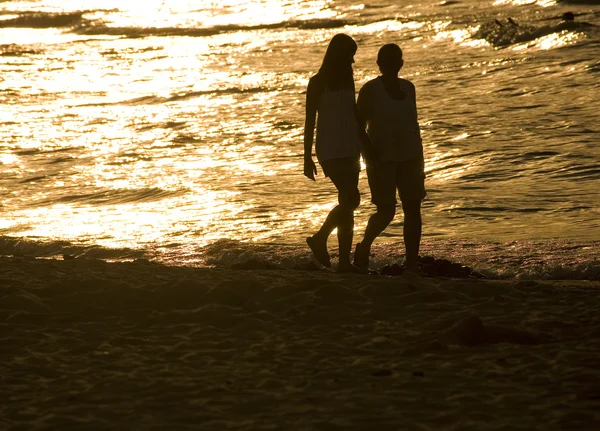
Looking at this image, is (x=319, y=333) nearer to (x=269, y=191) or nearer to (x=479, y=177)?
(x=269, y=191)

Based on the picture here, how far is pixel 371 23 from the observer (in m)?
32.7

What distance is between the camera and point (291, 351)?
588cm

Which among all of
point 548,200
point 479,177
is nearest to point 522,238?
point 548,200

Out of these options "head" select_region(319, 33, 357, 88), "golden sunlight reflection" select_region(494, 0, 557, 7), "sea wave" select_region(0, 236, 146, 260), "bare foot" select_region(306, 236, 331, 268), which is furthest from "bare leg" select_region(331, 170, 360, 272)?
"golden sunlight reflection" select_region(494, 0, 557, 7)

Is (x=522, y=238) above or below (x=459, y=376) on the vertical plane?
below

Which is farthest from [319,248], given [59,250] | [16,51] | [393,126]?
[16,51]

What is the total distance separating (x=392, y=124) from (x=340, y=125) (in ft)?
1.22

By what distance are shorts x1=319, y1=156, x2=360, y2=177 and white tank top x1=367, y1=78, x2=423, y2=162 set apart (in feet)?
0.71

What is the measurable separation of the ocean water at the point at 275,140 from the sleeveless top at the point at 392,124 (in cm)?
180

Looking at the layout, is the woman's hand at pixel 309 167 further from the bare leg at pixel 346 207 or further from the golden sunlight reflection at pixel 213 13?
the golden sunlight reflection at pixel 213 13

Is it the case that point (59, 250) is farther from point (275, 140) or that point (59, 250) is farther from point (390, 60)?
point (275, 140)

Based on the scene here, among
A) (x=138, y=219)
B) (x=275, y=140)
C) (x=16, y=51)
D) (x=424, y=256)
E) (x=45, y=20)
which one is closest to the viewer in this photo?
(x=424, y=256)

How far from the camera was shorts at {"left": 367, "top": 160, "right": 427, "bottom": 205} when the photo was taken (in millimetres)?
7344

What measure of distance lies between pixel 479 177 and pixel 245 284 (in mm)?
6395
